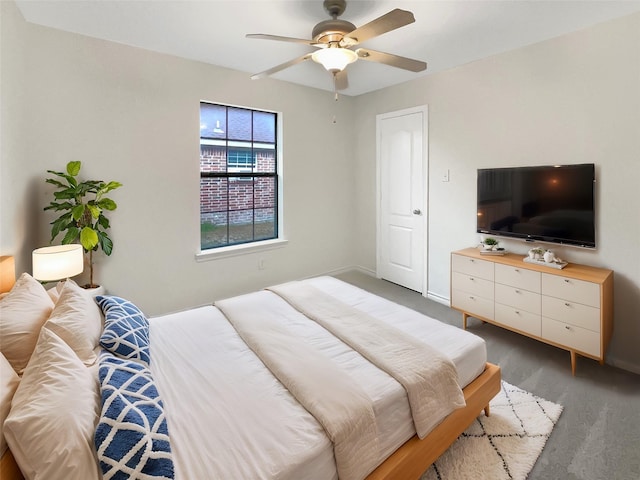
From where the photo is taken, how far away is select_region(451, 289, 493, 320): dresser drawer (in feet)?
9.84

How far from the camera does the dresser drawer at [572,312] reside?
234 cm

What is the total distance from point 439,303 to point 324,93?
3.05m

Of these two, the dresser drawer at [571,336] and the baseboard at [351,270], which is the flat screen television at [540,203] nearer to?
the dresser drawer at [571,336]

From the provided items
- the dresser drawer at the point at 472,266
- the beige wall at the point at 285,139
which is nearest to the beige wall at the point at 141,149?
the beige wall at the point at 285,139

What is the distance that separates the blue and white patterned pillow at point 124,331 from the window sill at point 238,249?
169 cm

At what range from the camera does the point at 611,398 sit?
85.7 inches

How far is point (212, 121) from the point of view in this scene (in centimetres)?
369

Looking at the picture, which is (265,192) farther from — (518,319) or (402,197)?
(518,319)

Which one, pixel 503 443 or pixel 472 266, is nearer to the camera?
pixel 503 443

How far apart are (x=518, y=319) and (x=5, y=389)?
125 inches

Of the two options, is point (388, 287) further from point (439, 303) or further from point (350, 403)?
point (350, 403)

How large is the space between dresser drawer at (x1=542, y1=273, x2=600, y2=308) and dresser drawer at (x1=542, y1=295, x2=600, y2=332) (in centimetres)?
4

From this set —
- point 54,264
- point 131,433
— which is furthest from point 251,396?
point 54,264

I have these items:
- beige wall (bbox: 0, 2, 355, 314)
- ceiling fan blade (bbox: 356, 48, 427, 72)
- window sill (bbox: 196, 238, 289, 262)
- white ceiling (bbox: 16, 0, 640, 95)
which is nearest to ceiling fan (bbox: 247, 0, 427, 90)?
ceiling fan blade (bbox: 356, 48, 427, 72)
